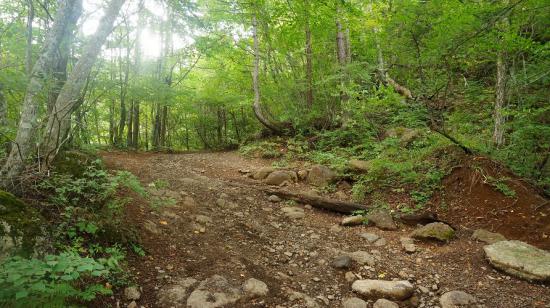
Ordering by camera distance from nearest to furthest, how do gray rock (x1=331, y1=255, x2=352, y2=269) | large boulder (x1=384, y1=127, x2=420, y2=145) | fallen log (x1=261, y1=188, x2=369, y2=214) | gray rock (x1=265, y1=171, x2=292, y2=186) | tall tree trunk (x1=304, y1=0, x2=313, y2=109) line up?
gray rock (x1=331, y1=255, x2=352, y2=269) < fallen log (x1=261, y1=188, x2=369, y2=214) < gray rock (x1=265, y1=171, x2=292, y2=186) < large boulder (x1=384, y1=127, x2=420, y2=145) < tall tree trunk (x1=304, y1=0, x2=313, y2=109)

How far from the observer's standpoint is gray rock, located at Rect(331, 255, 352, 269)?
415cm

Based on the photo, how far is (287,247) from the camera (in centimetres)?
478

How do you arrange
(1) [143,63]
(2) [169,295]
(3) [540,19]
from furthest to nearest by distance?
(1) [143,63], (3) [540,19], (2) [169,295]

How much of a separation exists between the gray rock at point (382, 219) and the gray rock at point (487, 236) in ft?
3.99

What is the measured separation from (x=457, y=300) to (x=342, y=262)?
1.37 m

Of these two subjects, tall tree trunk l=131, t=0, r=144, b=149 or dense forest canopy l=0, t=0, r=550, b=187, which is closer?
dense forest canopy l=0, t=0, r=550, b=187

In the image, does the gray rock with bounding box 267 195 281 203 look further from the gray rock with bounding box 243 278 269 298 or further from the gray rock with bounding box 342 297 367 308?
the gray rock with bounding box 342 297 367 308

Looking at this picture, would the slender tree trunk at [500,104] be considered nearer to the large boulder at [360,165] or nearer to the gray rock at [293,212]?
the large boulder at [360,165]

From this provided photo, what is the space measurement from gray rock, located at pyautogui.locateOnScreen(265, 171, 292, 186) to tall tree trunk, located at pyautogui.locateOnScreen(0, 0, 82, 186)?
499 centimetres

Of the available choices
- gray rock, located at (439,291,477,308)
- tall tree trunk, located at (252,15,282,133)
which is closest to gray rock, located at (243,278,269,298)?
gray rock, located at (439,291,477,308)

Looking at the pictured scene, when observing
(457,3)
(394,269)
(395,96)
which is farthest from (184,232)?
(457,3)

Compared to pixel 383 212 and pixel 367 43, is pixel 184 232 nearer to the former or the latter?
pixel 383 212

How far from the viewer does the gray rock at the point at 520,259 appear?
12.1 feet

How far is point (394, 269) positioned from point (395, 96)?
115 inches
